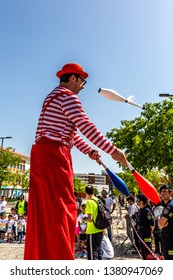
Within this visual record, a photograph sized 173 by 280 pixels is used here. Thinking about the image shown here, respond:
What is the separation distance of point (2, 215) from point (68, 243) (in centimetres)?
1145

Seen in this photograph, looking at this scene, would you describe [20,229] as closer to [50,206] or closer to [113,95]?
[113,95]

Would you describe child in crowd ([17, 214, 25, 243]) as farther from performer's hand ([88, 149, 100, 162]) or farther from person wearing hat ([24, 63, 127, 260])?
person wearing hat ([24, 63, 127, 260])

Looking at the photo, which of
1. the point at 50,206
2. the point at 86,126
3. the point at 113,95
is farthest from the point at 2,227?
the point at 86,126

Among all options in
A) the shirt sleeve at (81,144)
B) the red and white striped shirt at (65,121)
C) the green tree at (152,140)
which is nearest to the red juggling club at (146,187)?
the red and white striped shirt at (65,121)

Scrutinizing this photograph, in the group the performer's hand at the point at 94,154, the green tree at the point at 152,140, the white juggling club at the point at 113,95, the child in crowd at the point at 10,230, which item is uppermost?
the green tree at the point at 152,140

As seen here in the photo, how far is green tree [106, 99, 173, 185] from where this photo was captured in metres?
13.7

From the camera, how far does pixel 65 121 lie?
2.79 m

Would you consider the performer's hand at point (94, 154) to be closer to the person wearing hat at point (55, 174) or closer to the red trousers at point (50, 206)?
the person wearing hat at point (55, 174)

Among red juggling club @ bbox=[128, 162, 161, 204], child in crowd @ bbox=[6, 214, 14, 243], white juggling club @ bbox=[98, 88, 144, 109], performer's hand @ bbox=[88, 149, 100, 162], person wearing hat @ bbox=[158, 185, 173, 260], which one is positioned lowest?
child in crowd @ bbox=[6, 214, 14, 243]

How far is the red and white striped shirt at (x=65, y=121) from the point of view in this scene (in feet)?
8.84

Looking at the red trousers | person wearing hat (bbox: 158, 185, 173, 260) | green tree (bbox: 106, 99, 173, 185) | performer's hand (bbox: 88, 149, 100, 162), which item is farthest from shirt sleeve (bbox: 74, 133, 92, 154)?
green tree (bbox: 106, 99, 173, 185)

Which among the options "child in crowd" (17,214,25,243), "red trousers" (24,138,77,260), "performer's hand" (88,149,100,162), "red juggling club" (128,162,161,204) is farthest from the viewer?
"child in crowd" (17,214,25,243)

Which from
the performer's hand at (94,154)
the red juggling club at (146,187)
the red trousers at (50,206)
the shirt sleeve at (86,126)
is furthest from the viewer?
the performer's hand at (94,154)

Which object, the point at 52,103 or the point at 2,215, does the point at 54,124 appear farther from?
the point at 2,215
